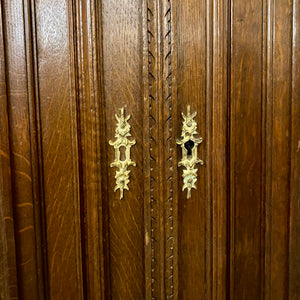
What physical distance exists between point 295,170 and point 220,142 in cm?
18

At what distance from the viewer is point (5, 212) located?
656 mm

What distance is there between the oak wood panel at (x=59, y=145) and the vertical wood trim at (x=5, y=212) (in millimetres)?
68

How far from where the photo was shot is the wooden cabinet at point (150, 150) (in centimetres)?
67

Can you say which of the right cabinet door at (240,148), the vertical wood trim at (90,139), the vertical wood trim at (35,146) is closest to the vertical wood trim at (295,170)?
the right cabinet door at (240,148)

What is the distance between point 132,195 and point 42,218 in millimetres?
196

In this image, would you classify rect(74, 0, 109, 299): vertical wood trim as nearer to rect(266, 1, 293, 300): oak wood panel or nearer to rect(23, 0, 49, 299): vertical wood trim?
rect(23, 0, 49, 299): vertical wood trim

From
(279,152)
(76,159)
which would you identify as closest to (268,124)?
(279,152)

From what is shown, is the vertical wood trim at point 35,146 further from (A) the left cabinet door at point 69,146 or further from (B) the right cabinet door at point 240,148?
(B) the right cabinet door at point 240,148

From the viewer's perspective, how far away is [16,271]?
67cm

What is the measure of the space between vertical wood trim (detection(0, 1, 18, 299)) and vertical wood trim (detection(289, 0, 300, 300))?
1.96ft

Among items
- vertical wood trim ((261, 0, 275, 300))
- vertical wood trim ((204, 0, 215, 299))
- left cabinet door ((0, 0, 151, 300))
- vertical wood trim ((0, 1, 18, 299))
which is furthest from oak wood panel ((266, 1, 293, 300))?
vertical wood trim ((0, 1, 18, 299))

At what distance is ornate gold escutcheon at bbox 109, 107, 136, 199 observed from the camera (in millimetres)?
705

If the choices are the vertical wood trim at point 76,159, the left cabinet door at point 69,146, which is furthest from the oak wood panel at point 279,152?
the vertical wood trim at point 76,159

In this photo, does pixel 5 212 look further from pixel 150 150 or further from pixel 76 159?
pixel 150 150
